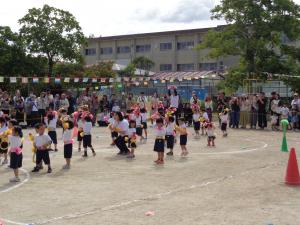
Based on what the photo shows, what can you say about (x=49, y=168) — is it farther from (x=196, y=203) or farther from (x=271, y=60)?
(x=271, y=60)

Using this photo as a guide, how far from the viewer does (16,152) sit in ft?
38.2

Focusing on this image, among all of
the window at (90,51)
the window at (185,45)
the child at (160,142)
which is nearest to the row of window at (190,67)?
the window at (185,45)

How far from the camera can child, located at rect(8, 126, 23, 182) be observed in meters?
11.4

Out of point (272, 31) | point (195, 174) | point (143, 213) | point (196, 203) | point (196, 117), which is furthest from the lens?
point (272, 31)

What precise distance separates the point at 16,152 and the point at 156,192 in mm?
3818

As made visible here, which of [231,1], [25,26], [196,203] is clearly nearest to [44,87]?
[25,26]

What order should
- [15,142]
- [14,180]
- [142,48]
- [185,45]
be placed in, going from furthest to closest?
[142,48] < [185,45] < [15,142] < [14,180]

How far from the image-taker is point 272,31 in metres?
31.8

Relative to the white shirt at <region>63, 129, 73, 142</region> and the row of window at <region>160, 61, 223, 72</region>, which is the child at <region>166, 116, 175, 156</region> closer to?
the white shirt at <region>63, 129, 73, 142</region>

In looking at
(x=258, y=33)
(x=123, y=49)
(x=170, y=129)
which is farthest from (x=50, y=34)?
(x=123, y=49)

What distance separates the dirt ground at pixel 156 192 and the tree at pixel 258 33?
56.5ft

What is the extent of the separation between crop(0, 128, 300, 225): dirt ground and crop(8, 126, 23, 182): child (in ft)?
1.28

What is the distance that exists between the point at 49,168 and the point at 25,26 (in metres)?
29.2

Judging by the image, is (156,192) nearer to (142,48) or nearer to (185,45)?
(185,45)
